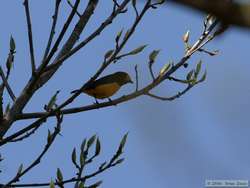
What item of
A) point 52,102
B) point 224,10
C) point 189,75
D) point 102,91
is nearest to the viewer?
point 224,10

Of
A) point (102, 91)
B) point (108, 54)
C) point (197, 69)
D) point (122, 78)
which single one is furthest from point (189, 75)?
point (122, 78)

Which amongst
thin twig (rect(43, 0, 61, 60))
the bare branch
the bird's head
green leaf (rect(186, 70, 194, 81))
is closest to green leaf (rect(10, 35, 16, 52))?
thin twig (rect(43, 0, 61, 60))

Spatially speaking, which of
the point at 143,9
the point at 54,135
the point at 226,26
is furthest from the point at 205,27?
the point at 226,26

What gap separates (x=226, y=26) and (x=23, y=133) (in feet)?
7.51

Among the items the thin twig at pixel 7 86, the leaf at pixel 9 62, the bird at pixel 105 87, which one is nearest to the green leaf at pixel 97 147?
the thin twig at pixel 7 86

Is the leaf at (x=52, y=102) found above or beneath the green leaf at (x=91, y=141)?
above

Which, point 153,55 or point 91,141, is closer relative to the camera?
point 91,141

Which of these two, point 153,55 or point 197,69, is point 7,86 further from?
point 197,69

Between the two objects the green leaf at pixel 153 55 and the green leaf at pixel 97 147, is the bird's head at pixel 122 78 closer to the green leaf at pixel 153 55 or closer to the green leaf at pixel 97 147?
the green leaf at pixel 153 55

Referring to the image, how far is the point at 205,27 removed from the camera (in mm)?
3562

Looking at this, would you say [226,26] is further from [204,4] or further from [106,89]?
[106,89]

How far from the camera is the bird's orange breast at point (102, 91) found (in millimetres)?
4768

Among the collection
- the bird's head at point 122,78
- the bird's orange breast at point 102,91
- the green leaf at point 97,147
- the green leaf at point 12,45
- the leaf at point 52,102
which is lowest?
the green leaf at point 97,147

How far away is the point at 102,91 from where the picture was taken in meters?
4.78
